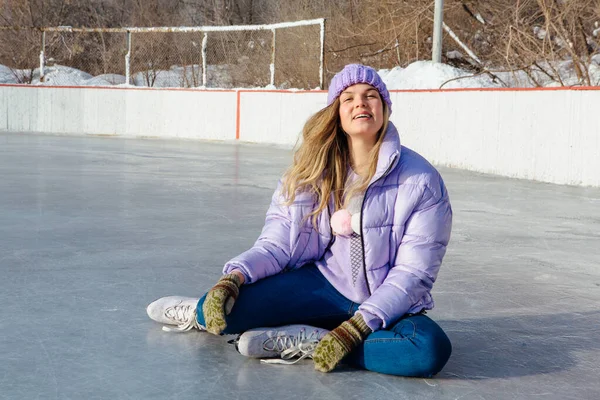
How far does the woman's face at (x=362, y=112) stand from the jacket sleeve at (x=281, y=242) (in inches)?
10.6

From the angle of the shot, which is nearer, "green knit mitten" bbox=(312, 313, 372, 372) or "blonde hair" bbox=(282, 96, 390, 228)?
"green knit mitten" bbox=(312, 313, 372, 372)

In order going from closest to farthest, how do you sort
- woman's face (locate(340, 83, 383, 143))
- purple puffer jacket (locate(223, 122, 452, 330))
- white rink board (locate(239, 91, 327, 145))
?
purple puffer jacket (locate(223, 122, 452, 330)) → woman's face (locate(340, 83, 383, 143)) → white rink board (locate(239, 91, 327, 145))

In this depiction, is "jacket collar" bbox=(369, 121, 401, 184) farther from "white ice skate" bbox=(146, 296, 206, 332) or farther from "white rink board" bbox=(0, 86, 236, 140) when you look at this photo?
"white rink board" bbox=(0, 86, 236, 140)

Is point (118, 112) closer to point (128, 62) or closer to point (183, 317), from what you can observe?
point (128, 62)

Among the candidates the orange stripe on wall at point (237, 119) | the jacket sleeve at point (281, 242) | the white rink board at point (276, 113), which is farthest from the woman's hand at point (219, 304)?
the orange stripe on wall at point (237, 119)

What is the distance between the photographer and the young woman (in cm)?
276

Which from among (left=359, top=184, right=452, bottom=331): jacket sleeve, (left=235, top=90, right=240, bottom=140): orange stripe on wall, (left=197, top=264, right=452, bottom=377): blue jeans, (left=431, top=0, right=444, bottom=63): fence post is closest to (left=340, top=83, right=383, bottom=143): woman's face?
(left=359, top=184, right=452, bottom=331): jacket sleeve

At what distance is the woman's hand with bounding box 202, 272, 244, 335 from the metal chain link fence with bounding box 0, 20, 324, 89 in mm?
12252

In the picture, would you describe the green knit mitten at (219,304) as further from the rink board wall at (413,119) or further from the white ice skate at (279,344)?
the rink board wall at (413,119)

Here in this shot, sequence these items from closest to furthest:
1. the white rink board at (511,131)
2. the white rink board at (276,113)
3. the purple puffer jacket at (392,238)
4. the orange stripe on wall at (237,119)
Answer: the purple puffer jacket at (392,238) → the white rink board at (511,131) → the white rink board at (276,113) → the orange stripe on wall at (237,119)

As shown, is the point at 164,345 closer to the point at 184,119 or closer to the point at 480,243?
the point at 480,243

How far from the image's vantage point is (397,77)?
1466cm

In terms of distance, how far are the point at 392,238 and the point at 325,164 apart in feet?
1.13

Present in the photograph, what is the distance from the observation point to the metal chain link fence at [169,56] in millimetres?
16703
